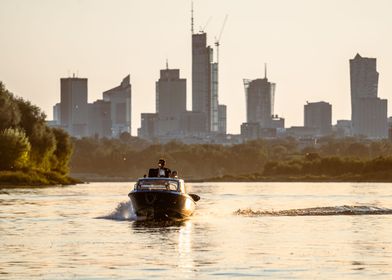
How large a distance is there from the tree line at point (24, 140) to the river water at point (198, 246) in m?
84.1

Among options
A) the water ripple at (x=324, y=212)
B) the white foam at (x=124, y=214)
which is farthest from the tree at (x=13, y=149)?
the white foam at (x=124, y=214)

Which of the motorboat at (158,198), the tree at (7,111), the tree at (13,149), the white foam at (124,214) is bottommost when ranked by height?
the white foam at (124,214)

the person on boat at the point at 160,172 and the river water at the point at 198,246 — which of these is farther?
the person on boat at the point at 160,172

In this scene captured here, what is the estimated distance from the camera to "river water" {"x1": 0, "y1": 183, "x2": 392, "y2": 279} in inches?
1924

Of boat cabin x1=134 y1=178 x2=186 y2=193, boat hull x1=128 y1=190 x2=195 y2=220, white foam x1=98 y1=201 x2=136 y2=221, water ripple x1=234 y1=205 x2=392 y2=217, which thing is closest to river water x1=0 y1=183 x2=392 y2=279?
white foam x1=98 y1=201 x2=136 y2=221

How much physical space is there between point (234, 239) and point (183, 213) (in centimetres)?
1730

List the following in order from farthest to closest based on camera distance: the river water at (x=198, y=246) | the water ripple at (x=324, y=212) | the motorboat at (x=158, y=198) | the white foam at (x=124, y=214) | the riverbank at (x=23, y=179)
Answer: the riverbank at (x=23, y=179) → the water ripple at (x=324, y=212) → the white foam at (x=124, y=214) → the motorboat at (x=158, y=198) → the river water at (x=198, y=246)

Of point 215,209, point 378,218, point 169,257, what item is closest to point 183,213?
point 378,218

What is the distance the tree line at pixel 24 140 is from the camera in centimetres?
17588

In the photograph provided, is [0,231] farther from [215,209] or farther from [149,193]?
[215,209]

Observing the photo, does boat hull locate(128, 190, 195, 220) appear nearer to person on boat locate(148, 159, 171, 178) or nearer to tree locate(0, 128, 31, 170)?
person on boat locate(148, 159, 171, 178)

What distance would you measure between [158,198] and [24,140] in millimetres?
101731

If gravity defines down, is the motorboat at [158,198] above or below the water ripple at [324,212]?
above

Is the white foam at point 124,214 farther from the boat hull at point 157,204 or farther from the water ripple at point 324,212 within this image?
the water ripple at point 324,212
